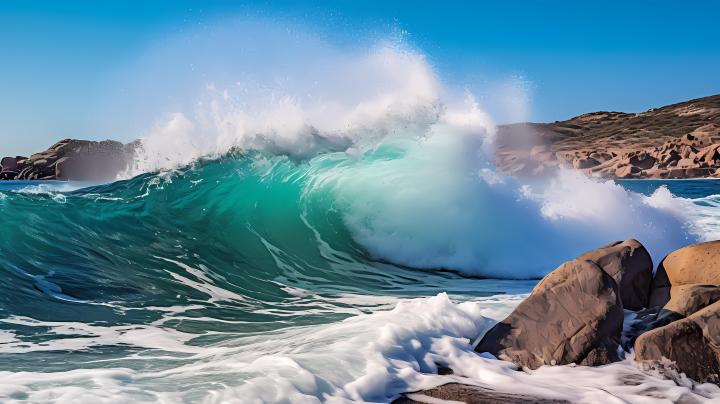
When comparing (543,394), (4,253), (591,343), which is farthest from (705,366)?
(4,253)

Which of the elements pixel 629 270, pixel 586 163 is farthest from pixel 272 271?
pixel 586 163

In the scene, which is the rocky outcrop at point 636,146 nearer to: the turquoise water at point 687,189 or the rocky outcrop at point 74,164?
the turquoise water at point 687,189

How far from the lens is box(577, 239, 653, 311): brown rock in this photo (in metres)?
4.03

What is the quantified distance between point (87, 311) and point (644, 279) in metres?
6.20

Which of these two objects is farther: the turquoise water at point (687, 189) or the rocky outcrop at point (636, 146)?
the rocky outcrop at point (636, 146)

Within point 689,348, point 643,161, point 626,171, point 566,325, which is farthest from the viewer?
point 626,171

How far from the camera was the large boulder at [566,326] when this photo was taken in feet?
10.7

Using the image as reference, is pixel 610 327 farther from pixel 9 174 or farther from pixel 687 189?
pixel 9 174

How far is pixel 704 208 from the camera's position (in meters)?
16.4

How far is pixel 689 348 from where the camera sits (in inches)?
120

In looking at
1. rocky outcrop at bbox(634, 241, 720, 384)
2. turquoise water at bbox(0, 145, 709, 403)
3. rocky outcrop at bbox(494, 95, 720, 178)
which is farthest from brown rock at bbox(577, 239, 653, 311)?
rocky outcrop at bbox(494, 95, 720, 178)

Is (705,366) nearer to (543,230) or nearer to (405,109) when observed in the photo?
(543,230)

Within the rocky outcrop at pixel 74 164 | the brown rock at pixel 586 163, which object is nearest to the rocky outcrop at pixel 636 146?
the brown rock at pixel 586 163

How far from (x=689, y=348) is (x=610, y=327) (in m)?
0.50
